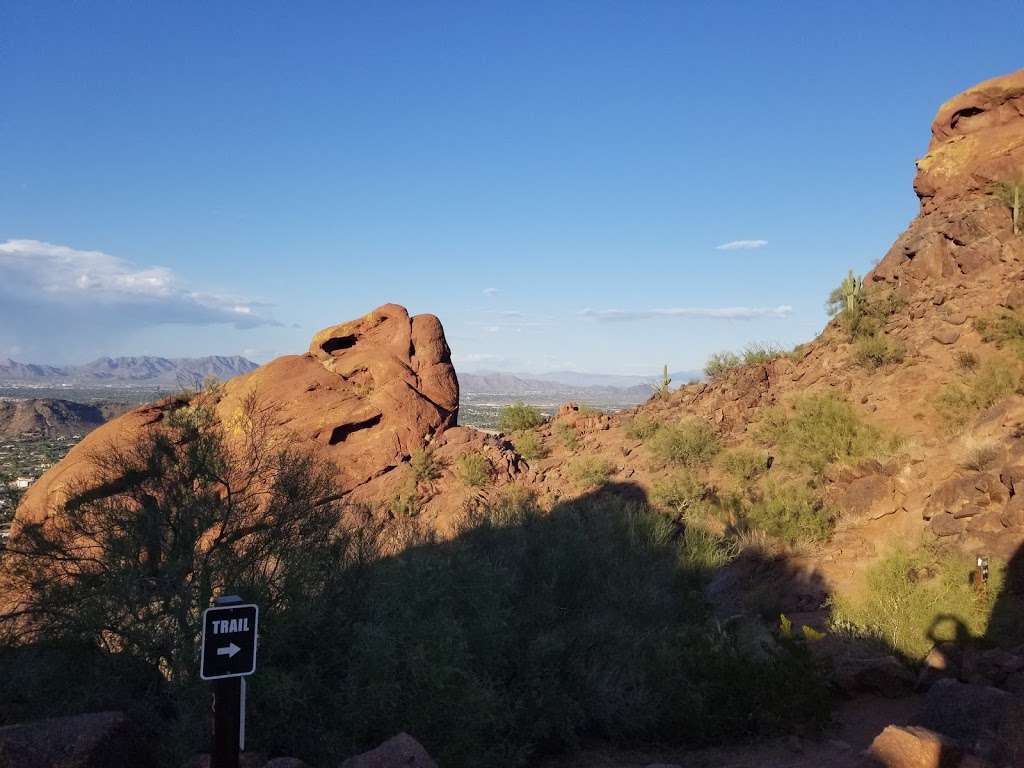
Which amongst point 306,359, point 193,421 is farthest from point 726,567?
point 306,359

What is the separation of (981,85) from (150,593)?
2710cm

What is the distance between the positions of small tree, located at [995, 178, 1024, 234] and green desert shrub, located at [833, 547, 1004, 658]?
1259 centimetres

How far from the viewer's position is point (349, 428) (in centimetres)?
2295

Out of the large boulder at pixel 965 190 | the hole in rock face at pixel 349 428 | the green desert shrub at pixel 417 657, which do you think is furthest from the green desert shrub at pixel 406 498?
the large boulder at pixel 965 190

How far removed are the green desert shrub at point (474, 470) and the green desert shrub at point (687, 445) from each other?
16.2 ft

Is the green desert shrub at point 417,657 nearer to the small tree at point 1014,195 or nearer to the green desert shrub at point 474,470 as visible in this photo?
the green desert shrub at point 474,470

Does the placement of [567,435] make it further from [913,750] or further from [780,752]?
[913,750]

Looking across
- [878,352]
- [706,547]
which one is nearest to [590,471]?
[706,547]

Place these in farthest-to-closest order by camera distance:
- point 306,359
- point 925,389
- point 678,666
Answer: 1. point 306,359
2. point 925,389
3. point 678,666

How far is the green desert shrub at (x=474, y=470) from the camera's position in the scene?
2122 centimetres

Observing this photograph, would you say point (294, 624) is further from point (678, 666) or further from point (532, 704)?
point (678, 666)

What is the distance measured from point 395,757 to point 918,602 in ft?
32.3

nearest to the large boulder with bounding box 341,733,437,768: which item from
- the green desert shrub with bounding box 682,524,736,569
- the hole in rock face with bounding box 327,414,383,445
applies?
the green desert shrub with bounding box 682,524,736,569

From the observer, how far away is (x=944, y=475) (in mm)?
15297
